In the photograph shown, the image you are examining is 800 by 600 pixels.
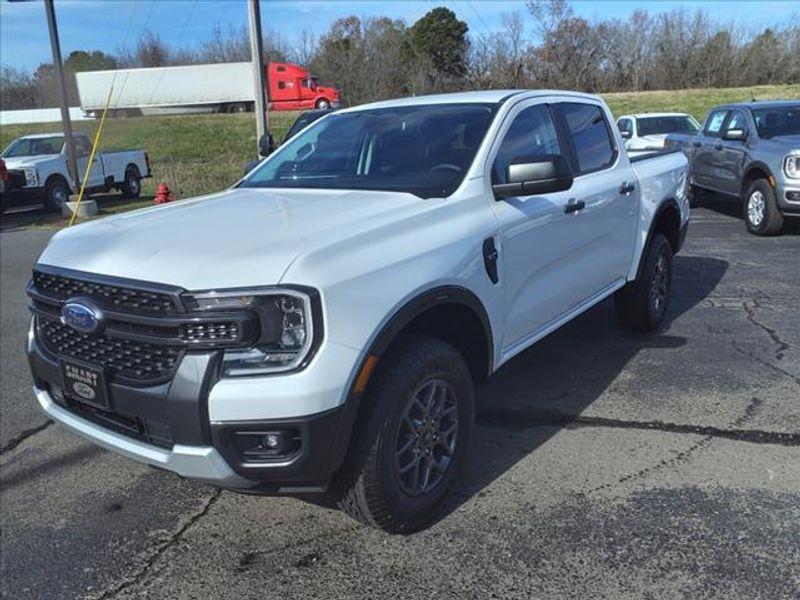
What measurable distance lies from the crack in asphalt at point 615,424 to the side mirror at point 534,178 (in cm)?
141

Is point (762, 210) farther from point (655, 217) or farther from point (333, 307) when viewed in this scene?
point (333, 307)

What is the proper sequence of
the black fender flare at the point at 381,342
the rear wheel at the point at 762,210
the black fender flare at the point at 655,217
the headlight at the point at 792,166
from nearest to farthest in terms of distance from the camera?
the black fender flare at the point at 381,342
the black fender flare at the point at 655,217
the headlight at the point at 792,166
the rear wheel at the point at 762,210

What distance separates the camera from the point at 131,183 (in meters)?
20.1

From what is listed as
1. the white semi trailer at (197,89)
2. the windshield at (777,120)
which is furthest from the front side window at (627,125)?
the white semi trailer at (197,89)

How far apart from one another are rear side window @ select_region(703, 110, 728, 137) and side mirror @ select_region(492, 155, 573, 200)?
9.31 m

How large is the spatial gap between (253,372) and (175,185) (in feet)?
67.9

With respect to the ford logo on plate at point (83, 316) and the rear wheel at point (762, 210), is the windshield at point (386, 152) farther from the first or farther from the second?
the rear wheel at point (762, 210)

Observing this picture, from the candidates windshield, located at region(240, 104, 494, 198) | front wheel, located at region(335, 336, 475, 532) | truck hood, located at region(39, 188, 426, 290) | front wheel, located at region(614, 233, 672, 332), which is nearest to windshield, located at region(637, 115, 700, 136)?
front wheel, located at region(614, 233, 672, 332)

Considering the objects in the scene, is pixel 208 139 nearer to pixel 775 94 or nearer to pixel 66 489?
pixel 775 94

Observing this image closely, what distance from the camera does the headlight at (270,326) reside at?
8.36 feet

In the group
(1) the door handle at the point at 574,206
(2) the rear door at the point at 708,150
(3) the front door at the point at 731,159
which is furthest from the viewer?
(2) the rear door at the point at 708,150

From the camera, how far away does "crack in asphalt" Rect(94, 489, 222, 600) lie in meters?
2.92

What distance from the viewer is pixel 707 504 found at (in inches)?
131

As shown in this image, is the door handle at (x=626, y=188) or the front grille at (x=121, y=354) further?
the door handle at (x=626, y=188)
